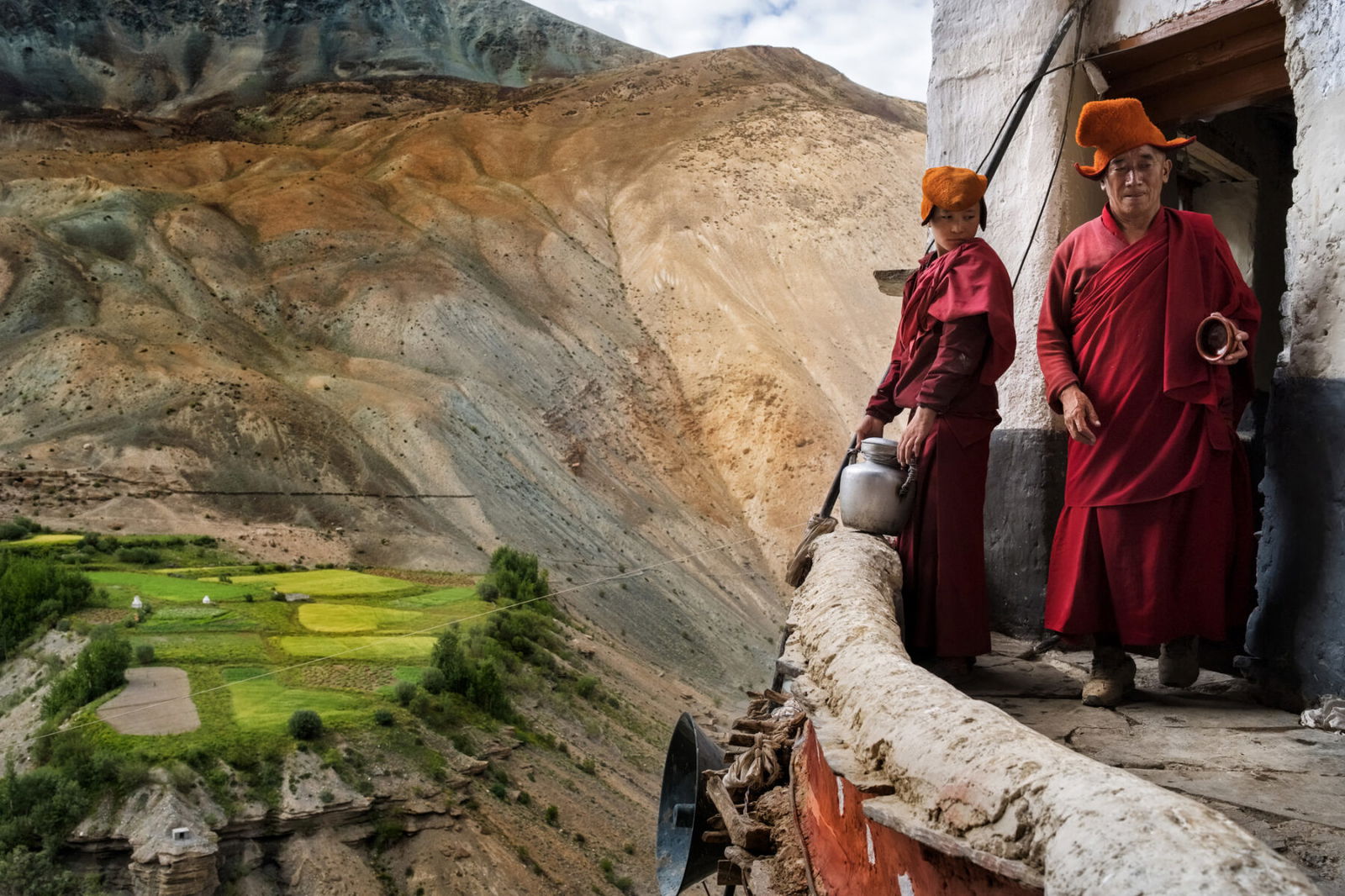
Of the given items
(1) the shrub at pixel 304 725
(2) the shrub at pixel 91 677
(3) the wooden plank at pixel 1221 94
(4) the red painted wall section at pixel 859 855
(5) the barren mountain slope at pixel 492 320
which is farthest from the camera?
(5) the barren mountain slope at pixel 492 320

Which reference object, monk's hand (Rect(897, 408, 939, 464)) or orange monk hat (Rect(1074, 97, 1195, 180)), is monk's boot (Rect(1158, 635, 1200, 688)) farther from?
orange monk hat (Rect(1074, 97, 1195, 180))

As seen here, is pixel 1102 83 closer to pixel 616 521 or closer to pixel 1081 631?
pixel 1081 631

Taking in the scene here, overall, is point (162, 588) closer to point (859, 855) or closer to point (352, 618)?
point (352, 618)

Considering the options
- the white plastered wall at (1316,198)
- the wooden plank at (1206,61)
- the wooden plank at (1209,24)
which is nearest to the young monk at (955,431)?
the white plastered wall at (1316,198)

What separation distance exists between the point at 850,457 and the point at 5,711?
11.4 m

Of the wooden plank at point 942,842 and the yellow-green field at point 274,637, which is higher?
the wooden plank at point 942,842

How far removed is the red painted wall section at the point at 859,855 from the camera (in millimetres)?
1628

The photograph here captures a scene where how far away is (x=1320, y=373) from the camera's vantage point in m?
2.94

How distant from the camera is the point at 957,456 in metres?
3.46

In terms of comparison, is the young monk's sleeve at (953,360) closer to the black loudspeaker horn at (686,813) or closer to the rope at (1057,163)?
the rope at (1057,163)

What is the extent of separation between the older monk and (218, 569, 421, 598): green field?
46.5 feet

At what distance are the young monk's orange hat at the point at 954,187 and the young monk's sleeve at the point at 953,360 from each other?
0.37 metres

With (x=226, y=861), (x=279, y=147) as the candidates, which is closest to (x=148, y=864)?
(x=226, y=861)

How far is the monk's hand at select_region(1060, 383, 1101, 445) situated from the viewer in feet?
9.71
